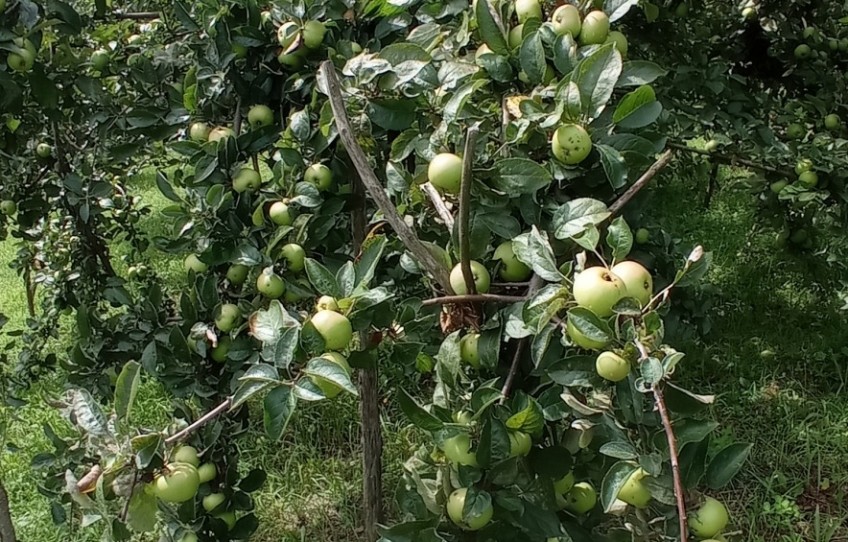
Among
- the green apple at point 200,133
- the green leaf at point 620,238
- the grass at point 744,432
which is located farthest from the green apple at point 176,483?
the grass at point 744,432

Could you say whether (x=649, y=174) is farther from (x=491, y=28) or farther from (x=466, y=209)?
(x=491, y=28)

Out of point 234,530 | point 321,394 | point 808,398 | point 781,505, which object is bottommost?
point 808,398

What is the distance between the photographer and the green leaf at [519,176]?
2.88 ft

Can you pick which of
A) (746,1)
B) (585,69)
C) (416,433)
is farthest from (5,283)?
(585,69)

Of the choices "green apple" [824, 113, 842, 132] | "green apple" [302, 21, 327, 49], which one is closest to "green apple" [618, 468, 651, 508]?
"green apple" [302, 21, 327, 49]

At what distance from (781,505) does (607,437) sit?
5.10 feet

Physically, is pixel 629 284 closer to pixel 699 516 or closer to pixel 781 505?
pixel 699 516

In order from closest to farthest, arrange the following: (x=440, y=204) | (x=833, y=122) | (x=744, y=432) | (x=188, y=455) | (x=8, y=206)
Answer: (x=440, y=204), (x=188, y=455), (x=8, y=206), (x=833, y=122), (x=744, y=432)

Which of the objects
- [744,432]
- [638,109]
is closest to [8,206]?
[638,109]

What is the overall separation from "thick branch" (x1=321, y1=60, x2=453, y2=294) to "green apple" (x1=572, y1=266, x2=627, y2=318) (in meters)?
0.21

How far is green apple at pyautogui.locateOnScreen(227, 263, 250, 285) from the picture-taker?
134 cm

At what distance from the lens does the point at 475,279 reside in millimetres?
939

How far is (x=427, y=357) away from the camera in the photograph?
110cm

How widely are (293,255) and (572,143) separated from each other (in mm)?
534
